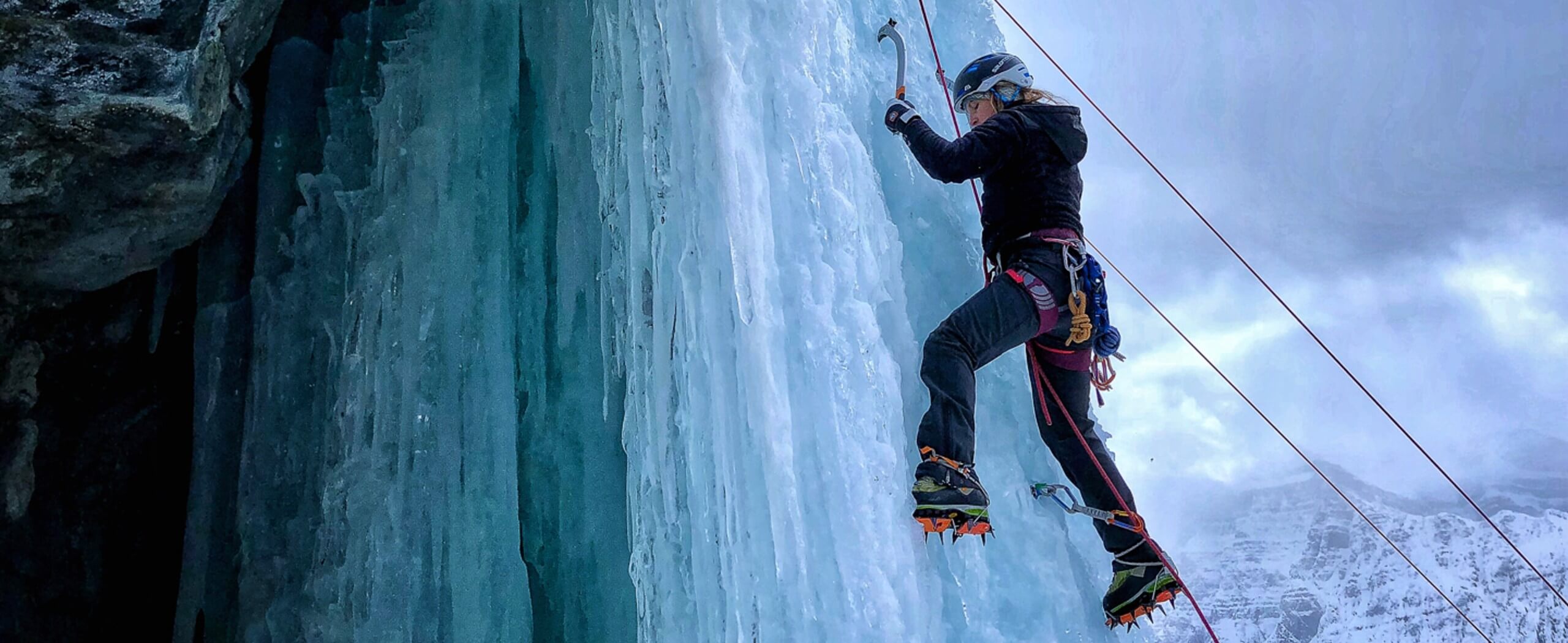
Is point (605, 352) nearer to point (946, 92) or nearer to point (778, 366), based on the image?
point (778, 366)

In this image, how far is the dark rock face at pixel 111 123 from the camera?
3.00 meters

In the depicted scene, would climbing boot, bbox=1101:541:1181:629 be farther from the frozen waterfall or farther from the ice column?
the ice column

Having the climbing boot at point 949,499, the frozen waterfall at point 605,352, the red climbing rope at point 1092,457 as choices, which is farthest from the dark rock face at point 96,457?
the red climbing rope at point 1092,457

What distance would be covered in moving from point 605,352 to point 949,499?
63.0 inches

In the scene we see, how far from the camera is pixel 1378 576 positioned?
111375mm

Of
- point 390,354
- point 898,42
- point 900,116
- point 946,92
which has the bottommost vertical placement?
point 390,354

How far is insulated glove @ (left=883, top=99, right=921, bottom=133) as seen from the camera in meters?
2.92

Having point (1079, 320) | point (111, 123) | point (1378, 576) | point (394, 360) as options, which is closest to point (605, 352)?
point (394, 360)

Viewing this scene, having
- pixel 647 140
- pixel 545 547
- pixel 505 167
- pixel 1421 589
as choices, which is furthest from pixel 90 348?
pixel 1421 589

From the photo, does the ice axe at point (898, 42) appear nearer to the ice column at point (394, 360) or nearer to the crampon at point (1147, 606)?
the ice column at point (394, 360)

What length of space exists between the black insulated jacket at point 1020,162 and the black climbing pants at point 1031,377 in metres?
0.12

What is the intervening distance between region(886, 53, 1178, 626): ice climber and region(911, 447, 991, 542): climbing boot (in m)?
0.03

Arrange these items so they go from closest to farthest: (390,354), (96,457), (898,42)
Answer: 1. (898,42)
2. (390,354)
3. (96,457)

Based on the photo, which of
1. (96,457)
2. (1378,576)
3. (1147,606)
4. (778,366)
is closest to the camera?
(778,366)
